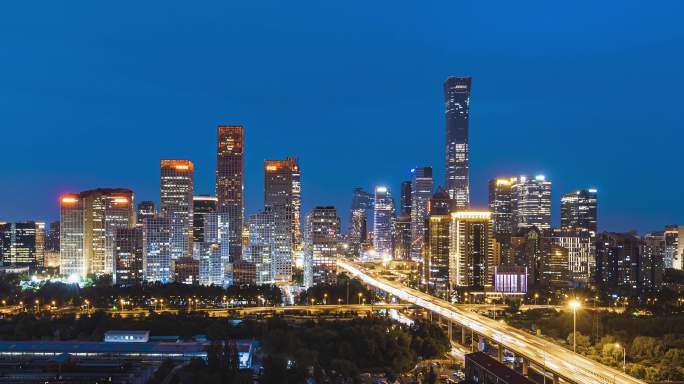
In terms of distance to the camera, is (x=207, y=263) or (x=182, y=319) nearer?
(x=182, y=319)

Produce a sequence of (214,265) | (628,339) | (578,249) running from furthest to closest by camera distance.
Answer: (578,249) < (214,265) < (628,339)

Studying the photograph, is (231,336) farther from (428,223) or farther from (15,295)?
(428,223)

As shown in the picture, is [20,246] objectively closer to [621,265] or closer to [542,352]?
[621,265]

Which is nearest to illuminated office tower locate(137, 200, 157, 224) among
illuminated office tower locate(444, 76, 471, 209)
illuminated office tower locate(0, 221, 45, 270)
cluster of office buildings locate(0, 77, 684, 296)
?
cluster of office buildings locate(0, 77, 684, 296)

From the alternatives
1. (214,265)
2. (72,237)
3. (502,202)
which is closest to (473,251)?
A: (214,265)

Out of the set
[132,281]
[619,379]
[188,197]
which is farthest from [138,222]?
[619,379]

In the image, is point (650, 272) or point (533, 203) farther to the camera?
point (533, 203)

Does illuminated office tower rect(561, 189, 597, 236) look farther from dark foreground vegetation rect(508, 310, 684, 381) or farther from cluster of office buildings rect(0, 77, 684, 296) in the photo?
dark foreground vegetation rect(508, 310, 684, 381)
